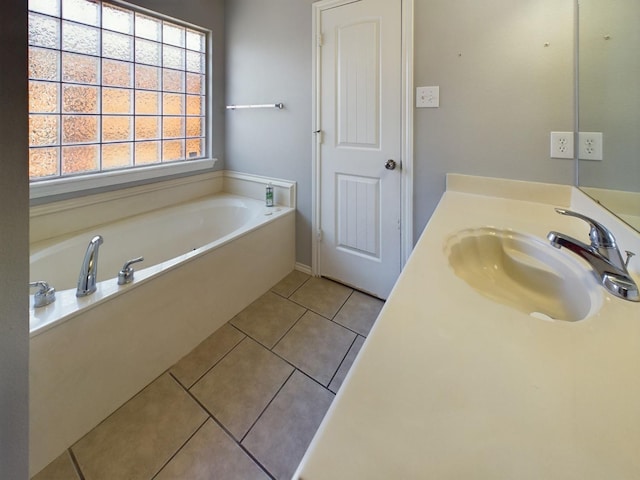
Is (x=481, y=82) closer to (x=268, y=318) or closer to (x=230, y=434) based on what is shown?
(x=268, y=318)

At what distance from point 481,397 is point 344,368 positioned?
1.31m

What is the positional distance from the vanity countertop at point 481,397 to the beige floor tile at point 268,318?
1371 mm

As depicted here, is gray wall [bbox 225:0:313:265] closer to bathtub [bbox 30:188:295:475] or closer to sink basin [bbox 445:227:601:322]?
bathtub [bbox 30:188:295:475]

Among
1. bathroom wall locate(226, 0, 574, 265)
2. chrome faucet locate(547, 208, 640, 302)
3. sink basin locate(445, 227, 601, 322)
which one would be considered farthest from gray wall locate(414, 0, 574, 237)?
chrome faucet locate(547, 208, 640, 302)

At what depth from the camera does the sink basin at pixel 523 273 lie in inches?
32.2

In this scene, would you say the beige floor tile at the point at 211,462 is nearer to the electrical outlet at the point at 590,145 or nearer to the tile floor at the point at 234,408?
the tile floor at the point at 234,408

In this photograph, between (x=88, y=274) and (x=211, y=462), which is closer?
(x=211, y=462)

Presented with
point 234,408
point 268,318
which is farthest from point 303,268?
point 234,408

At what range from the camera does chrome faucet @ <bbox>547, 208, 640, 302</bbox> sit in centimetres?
68

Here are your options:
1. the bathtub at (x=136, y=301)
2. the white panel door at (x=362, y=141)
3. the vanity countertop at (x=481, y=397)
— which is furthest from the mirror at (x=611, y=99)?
the bathtub at (x=136, y=301)

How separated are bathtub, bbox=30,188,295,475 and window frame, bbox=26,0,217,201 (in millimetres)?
284

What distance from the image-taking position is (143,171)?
2396 millimetres

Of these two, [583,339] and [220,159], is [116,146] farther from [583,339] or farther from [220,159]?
[583,339]

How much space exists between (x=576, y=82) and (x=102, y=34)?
2833 millimetres
